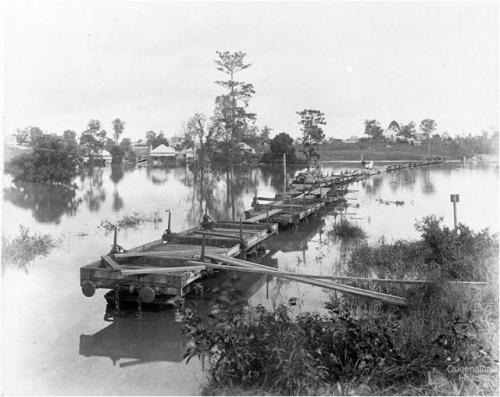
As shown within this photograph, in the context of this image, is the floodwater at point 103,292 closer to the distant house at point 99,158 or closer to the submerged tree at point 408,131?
the distant house at point 99,158

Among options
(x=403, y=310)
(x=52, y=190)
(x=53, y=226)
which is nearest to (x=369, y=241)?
(x=403, y=310)

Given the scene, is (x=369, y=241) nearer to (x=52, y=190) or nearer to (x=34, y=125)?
(x=52, y=190)

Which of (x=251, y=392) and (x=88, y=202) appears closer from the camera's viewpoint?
(x=251, y=392)

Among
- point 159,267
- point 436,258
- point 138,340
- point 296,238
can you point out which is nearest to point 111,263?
point 159,267

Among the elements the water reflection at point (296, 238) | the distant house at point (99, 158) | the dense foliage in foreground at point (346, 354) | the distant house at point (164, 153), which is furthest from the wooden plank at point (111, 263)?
the distant house at point (164, 153)

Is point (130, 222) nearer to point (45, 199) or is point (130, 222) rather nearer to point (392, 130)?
point (45, 199)

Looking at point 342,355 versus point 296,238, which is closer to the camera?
point 342,355

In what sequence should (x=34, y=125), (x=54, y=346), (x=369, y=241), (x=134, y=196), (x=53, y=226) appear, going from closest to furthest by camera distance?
(x=54, y=346)
(x=369, y=241)
(x=53, y=226)
(x=134, y=196)
(x=34, y=125)
